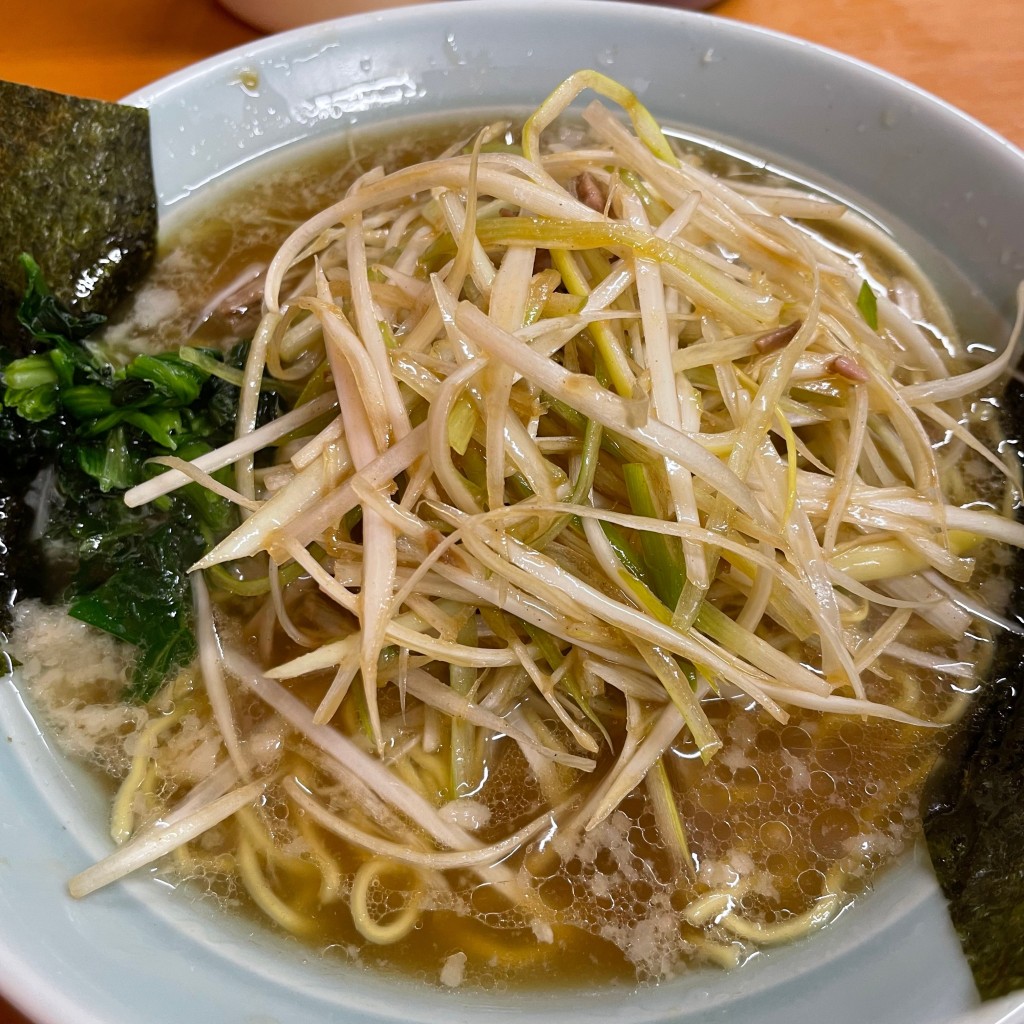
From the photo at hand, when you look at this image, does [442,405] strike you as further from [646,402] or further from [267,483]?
[267,483]

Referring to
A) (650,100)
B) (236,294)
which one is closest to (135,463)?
(236,294)

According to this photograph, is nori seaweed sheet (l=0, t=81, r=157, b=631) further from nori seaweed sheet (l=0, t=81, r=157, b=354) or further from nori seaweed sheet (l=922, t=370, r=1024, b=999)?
nori seaweed sheet (l=922, t=370, r=1024, b=999)

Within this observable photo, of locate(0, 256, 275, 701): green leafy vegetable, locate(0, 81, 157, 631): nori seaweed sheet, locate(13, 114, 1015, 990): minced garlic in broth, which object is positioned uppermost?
locate(0, 81, 157, 631): nori seaweed sheet

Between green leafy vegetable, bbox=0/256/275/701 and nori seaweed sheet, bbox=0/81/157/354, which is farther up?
nori seaweed sheet, bbox=0/81/157/354

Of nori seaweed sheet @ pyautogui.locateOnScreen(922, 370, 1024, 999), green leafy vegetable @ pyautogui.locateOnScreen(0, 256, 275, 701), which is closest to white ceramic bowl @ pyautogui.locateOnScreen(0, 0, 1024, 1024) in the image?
nori seaweed sheet @ pyautogui.locateOnScreen(922, 370, 1024, 999)

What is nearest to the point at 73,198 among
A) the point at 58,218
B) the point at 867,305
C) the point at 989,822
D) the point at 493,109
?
the point at 58,218
